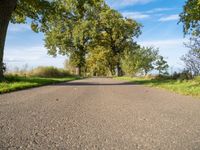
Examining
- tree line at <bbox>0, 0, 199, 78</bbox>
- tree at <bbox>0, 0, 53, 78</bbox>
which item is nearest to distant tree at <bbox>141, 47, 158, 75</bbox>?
tree line at <bbox>0, 0, 199, 78</bbox>

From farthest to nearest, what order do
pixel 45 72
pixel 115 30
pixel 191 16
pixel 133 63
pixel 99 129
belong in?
1. pixel 115 30
2. pixel 133 63
3. pixel 45 72
4. pixel 191 16
5. pixel 99 129

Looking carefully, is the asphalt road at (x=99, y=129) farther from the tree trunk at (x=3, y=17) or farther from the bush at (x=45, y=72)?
the bush at (x=45, y=72)

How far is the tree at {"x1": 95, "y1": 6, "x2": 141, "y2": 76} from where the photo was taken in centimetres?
5909

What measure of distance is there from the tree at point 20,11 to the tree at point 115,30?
3275cm

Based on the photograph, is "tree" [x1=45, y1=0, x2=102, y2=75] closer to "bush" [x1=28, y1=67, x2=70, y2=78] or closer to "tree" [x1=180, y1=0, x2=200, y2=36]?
"bush" [x1=28, y1=67, x2=70, y2=78]

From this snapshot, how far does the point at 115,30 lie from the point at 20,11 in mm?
36368

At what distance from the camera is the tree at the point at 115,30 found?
59.1m

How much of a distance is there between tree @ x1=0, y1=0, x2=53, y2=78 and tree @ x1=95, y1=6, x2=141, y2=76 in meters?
32.8

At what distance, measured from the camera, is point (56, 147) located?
444cm

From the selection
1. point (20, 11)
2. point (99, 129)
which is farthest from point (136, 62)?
point (99, 129)

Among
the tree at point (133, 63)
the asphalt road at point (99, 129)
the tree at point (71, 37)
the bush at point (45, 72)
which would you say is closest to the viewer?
the asphalt road at point (99, 129)

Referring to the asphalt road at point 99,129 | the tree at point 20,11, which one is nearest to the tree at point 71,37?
the tree at point 20,11

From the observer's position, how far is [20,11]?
2480cm

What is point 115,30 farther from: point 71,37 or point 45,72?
point 45,72
